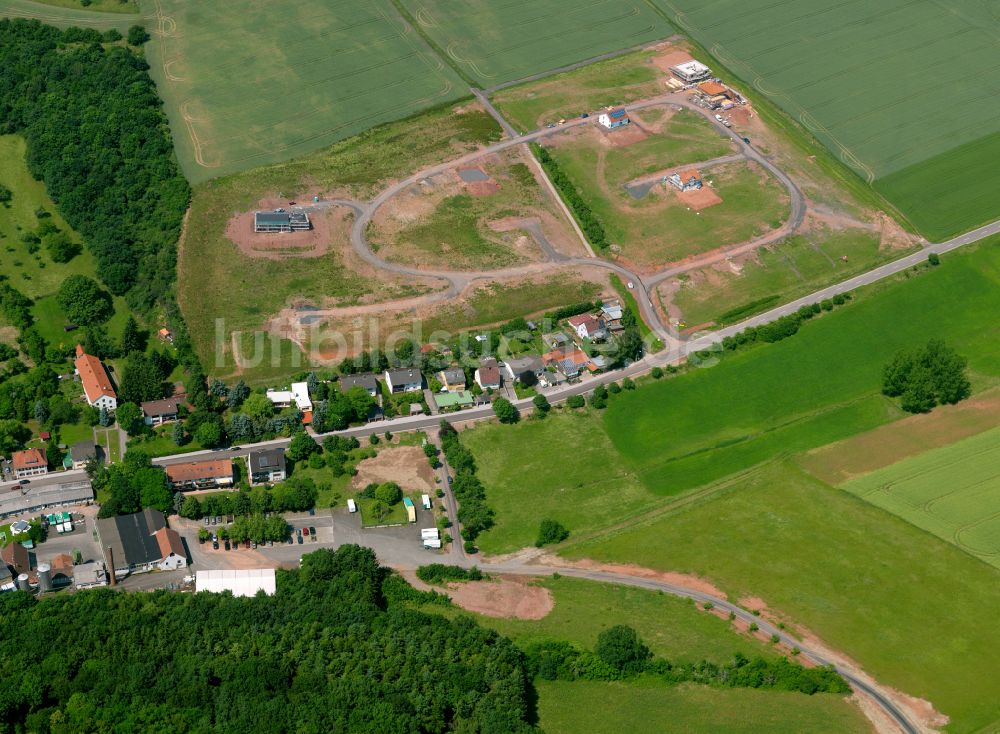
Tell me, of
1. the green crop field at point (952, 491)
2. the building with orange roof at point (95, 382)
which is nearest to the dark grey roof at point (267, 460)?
the building with orange roof at point (95, 382)

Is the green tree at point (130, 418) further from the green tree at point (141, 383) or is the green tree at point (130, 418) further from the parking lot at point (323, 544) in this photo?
the parking lot at point (323, 544)

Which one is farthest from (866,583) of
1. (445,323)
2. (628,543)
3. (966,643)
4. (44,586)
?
(44,586)

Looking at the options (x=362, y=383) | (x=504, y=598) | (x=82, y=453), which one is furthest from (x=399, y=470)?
(x=82, y=453)

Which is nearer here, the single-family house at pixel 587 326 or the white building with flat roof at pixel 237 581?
the white building with flat roof at pixel 237 581

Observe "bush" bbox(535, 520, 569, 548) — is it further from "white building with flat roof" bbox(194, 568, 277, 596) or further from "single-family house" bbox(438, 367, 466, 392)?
"white building with flat roof" bbox(194, 568, 277, 596)

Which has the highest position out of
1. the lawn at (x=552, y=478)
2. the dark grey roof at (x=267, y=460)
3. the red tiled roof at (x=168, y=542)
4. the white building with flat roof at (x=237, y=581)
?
the dark grey roof at (x=267, y=460)

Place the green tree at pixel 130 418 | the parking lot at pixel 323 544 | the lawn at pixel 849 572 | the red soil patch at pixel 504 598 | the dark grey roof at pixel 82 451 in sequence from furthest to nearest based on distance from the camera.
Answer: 1. the green tree at pixel 130 418
2. the dark grey roof at pixel 82 451
3. the parking lot at pixel 323 544
4. the red soil patch at pixel 504 598
5. the lawn at pixel 849 572

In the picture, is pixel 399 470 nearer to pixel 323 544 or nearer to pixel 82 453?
pixel 323 544

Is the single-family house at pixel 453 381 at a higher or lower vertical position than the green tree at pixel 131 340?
lower
